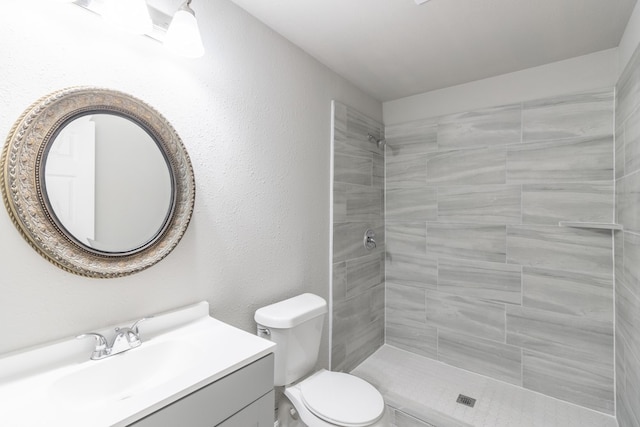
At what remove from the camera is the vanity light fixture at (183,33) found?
1.10 meters

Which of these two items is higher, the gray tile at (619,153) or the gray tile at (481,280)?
the gray tile at (619,153)

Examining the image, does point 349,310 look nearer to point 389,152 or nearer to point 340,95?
point 389,152

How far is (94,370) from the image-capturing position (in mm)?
955

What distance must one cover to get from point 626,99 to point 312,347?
2125mm

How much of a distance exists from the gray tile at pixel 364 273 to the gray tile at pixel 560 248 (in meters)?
0.97

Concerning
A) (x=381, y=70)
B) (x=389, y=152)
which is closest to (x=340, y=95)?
(x=381, y=70)

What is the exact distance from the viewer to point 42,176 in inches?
36.2

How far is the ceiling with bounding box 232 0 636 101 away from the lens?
146 centimetres

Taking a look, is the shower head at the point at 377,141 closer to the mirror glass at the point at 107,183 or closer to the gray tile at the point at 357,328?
the gray tile at the point at 357,328

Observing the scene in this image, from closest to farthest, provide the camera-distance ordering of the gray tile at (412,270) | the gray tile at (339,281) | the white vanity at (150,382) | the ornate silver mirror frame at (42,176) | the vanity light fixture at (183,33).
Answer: the white vanity at (150,382)
the ornate silver mirror frame at (42,176)
the vanity light fixture at (183,33)
the gray tile at (339,281)
the gray tile at (412,270)

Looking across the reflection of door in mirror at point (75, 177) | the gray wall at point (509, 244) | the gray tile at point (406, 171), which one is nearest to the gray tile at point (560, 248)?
the gray wall at point (509, 244)

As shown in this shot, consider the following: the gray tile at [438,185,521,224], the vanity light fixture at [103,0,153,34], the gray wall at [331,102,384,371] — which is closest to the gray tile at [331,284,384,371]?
the gray wall at [331,102,384,371]

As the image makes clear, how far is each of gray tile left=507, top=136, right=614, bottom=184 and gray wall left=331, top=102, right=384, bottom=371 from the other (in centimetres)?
101

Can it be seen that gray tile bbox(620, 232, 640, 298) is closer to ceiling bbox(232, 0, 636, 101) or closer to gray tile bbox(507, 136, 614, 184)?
gray tile bbox(507, 136, 614, 184)
